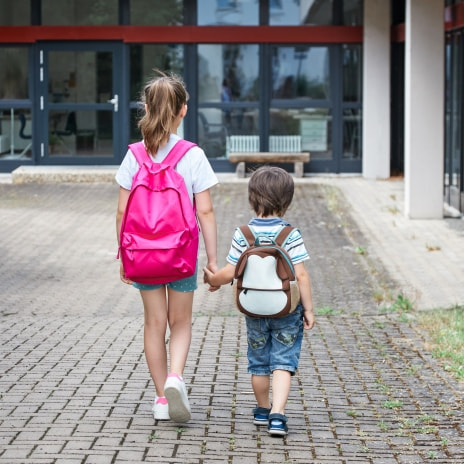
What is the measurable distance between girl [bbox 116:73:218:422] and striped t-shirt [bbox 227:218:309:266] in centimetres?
19

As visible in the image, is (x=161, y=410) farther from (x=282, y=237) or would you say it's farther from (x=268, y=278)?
(x=282, y=237)

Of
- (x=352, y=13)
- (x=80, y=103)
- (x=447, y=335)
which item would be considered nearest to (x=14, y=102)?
(x=80, y=103)

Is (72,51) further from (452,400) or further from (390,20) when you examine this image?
(452,400)

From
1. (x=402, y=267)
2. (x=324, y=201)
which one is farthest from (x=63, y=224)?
(x=402, y=267)

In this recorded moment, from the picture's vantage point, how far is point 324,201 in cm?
1738

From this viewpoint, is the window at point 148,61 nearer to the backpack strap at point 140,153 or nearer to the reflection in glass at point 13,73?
the reflection in glass at point 13,73

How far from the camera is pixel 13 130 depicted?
21.6 meters

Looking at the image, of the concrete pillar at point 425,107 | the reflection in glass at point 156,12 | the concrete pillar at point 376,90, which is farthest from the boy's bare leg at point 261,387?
the reflection in glass at point 156,12

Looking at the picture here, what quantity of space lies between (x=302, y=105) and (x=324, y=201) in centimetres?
431

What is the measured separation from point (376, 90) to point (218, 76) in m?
2.96

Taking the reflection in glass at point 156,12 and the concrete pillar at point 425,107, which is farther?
the reflection in glass at point 156,12

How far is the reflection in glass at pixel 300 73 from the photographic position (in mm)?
21125

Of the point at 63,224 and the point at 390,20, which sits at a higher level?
the point at 390,20

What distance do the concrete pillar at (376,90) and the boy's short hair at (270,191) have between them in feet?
51.5
